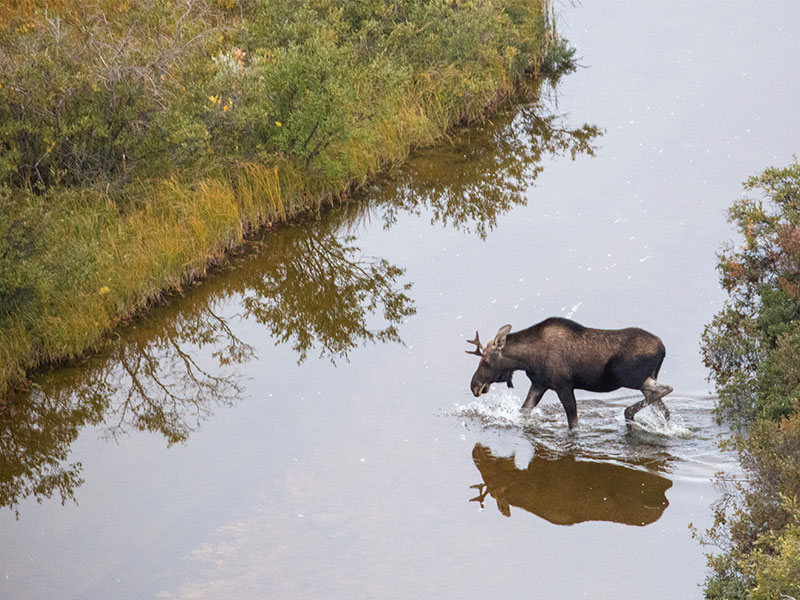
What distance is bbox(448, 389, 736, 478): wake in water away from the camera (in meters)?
10.5

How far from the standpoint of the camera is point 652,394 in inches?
426

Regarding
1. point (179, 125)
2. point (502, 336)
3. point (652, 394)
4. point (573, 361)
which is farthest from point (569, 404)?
point (179, 125)

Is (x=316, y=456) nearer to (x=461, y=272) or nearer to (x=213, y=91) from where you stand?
(x=461, y=272)

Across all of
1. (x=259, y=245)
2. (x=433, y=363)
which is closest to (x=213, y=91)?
(x=259, y=245)

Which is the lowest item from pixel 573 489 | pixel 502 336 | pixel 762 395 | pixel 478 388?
pixel 573 489

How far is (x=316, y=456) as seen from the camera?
11.0 metres

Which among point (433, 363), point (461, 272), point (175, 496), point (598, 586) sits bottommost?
point (598, 586)

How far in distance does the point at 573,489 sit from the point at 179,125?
324 inches

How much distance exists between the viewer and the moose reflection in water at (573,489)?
392 inches

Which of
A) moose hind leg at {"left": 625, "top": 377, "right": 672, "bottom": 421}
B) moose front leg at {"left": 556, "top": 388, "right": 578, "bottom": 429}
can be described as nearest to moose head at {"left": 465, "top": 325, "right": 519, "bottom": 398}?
moose front leg at {"left": 556, "top": 388, "right": 578, "bottom": 429}

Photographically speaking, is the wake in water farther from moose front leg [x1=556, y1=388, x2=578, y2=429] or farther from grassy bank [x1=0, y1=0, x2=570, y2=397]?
grassy bank [x1=0, y1=0, x2=570, y2=397]

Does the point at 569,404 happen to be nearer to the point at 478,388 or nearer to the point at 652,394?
the point at 652,394

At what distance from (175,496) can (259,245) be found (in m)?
5.73

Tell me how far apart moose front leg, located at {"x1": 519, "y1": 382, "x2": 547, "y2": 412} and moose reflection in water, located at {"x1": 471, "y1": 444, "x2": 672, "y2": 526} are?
30.8 inches
